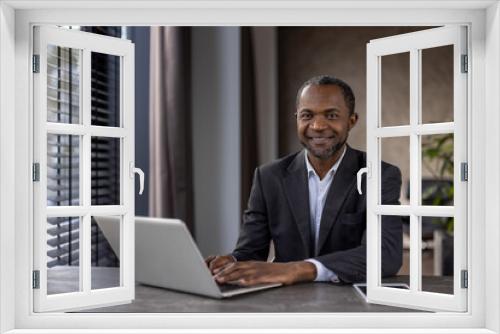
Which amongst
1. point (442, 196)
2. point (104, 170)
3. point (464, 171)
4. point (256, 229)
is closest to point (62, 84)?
point (104, 170)

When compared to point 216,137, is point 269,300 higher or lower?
lower

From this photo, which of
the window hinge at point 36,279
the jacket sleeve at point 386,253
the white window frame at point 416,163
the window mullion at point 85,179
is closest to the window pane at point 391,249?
the jacket sleeve at point 386,253

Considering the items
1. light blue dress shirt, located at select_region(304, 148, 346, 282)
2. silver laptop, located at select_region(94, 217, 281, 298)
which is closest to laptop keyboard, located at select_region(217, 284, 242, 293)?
silver laptop, located at select_region(94, 217, 281, 298)

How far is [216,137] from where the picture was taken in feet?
13.8

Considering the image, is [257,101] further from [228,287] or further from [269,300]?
[269,300]

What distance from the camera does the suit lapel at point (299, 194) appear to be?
9.05 feet

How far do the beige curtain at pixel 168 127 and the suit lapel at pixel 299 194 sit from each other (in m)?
0.96

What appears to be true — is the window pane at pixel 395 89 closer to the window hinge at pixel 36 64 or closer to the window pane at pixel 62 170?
the window pane at pixel 62 170

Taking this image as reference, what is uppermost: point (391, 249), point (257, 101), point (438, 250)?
point (257, 101)

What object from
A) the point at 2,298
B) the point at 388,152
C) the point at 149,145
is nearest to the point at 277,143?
the point at 388,152

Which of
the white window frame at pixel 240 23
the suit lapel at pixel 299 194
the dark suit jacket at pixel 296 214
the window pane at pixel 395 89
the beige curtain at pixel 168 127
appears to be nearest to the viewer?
the white window frame at pixel 240 23

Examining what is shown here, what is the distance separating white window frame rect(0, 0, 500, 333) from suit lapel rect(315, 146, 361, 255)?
122 centimetres

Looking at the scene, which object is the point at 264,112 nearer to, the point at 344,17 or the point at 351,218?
the point at 351,218

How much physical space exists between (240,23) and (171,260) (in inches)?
27.9
